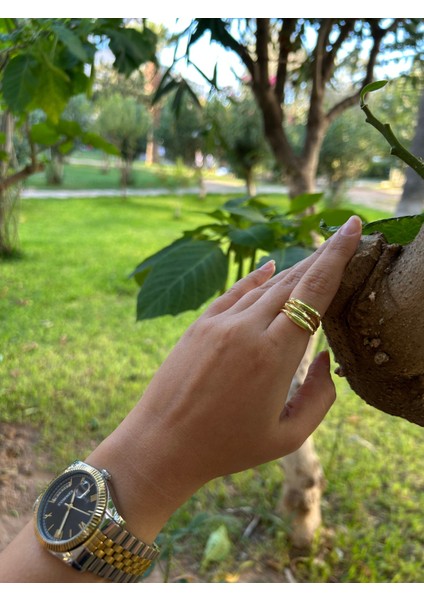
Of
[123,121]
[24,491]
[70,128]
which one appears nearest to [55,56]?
[70,128]

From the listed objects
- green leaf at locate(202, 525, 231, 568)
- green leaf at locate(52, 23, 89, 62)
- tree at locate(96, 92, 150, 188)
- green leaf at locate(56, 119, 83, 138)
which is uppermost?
tree at locate(96, 92, 150, 188)

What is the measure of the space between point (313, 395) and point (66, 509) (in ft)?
0.65

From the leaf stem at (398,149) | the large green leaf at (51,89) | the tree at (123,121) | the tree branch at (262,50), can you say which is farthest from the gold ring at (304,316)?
the tree at (123,121)

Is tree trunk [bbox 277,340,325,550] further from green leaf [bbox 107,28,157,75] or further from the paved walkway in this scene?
the paved walkway

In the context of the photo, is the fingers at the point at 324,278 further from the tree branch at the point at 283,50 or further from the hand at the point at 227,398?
the tree branch at the point at 283,50

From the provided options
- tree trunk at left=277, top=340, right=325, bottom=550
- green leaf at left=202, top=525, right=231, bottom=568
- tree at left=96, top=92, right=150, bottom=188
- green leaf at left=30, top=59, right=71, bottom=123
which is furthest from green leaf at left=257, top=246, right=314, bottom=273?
tree at left=96, top=92, right=150, bottom=188

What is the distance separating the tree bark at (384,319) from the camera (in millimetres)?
331

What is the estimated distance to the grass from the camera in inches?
44.6

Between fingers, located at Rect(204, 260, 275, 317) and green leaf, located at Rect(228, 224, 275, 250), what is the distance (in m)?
0.12

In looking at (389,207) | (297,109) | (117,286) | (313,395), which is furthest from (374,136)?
(313,395)

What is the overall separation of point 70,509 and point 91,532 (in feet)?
0.10

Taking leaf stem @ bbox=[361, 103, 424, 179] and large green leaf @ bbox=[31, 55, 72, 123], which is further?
large green leaf @ bbox=[31, 55, 72, 123]

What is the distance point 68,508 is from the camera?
15.1 inches

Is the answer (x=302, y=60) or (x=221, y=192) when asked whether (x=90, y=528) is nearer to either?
(x=302, y=60)
